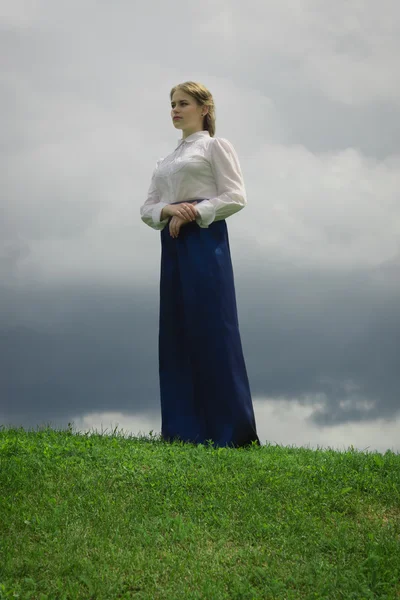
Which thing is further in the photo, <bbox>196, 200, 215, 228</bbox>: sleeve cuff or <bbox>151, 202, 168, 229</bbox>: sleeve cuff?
<bbox>151, 202, 168, 229</bbox>: sleeve cuff

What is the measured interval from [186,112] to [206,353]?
9.07 ft

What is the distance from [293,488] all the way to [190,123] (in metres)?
4.26

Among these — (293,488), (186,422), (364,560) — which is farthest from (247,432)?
(364,560)

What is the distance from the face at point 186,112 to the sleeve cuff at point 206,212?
1084 mm

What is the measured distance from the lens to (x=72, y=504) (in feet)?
20.5

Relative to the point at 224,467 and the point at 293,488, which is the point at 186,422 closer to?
the point at 224,467

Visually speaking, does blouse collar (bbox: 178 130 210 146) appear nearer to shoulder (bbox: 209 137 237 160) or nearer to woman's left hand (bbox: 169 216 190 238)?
shoulder (bbox: 209 137 237 160)

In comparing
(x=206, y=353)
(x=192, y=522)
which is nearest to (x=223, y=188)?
(x=206, y=353)

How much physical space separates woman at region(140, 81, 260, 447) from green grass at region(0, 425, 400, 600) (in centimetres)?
49

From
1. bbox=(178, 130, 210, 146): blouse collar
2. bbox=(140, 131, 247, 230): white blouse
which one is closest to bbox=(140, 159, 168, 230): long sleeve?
bbox=(140, 131, 247, 230): white blouse

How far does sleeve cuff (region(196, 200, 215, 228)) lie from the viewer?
26.2ft

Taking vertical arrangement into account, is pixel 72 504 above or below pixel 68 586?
above

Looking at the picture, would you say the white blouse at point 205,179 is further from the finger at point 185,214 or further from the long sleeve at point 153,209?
the finger at point 185,214

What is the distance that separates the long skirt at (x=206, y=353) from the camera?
8055mm
